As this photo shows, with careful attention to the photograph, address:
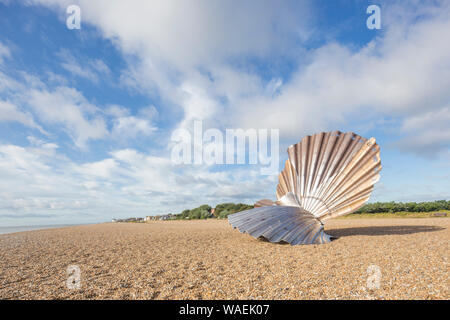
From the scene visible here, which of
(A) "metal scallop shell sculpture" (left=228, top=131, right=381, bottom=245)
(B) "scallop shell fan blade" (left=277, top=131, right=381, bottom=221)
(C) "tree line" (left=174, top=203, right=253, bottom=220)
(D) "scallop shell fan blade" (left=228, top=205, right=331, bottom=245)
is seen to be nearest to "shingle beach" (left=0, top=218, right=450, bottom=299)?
(D) "scallop shell fan blade" (left=228, top=205, right=331, bottom=245)

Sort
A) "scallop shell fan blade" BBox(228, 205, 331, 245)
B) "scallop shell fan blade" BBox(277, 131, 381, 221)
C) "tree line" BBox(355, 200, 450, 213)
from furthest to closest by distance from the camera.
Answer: "tree line" BBox(355, 200, 450, 213), "scallop shell fan blade" BBox(277, 131, 381, 221), "scallop shell fan blade" BBox(228, 205, 331, 245)

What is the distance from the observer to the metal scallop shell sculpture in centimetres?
780

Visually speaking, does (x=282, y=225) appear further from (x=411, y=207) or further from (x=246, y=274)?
(x=411, y=207)

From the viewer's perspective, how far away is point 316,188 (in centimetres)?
1009

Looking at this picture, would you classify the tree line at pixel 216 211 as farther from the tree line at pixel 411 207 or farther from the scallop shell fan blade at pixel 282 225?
the scallop shell fan blade at pixel 282 225

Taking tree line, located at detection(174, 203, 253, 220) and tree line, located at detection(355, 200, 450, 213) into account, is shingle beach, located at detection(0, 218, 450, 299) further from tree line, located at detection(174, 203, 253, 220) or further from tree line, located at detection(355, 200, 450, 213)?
tree line, located at detection(174, 203, 253, 220)

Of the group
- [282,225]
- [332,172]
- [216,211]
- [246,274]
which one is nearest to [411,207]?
[332,172]

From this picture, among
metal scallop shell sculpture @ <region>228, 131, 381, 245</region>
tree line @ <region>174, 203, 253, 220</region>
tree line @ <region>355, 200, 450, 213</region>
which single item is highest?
metal scallop shell sculpture @ <region>228, 131, 381, 245</region>

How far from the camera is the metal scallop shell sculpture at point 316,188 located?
25.6 feet


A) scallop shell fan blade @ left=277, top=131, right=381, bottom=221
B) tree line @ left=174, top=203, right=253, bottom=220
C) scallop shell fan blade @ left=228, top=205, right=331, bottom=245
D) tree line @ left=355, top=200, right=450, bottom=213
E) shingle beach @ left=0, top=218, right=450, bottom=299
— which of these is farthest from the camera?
tree line @ left=174, top=203, right=253, bottom=220

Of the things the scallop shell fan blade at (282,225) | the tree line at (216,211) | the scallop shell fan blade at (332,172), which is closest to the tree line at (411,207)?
the tree line at (216,211)
